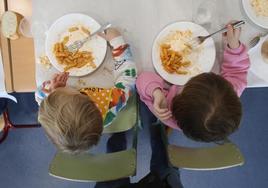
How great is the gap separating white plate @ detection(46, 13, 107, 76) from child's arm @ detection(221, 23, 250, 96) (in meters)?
0.35

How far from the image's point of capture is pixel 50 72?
3.13 ft

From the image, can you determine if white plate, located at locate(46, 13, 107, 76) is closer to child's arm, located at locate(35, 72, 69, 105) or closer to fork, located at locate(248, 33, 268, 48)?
child's arm, located at locate(35, 72, 69, 105)

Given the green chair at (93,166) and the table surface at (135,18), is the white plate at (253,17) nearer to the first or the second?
the table surface at (135,18)

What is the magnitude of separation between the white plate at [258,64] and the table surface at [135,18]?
2cm

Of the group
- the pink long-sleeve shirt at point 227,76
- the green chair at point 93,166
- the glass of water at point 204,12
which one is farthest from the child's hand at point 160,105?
the glass of water at point 204,12

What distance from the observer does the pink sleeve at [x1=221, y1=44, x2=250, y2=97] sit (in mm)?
903

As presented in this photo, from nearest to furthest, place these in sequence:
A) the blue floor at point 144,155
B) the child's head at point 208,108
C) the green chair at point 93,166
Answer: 1. the child's head at point 208,108
2. the green chair at point 93,166
3. the blue floor at point 144,155

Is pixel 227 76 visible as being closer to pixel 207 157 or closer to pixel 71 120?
pixel 207 157

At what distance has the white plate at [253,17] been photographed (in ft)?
3.06

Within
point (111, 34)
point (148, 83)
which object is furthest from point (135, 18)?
point (148, 83)

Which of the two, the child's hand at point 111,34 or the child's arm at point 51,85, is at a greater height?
the child's hand at point 111,34

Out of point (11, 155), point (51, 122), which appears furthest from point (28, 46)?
point (11, 155)

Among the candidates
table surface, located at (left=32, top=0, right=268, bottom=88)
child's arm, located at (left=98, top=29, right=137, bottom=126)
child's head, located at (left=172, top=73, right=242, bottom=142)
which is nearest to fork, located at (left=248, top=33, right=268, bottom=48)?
table surface, located at (left=32, top=0, right=268, bottom=88)

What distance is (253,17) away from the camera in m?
0.93
